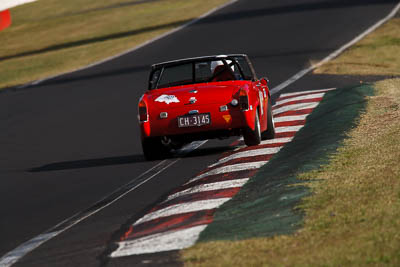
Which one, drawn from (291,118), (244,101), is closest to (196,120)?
(244,101)

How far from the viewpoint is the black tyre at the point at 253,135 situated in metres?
12.8

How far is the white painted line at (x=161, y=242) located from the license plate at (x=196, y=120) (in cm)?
498

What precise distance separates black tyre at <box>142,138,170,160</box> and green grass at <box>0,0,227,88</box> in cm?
1499

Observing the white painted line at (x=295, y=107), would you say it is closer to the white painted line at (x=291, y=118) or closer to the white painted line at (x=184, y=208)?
the white painted line at (x=291, y=118)

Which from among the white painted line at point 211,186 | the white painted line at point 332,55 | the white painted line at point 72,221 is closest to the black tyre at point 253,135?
the white painted line at point 72,221

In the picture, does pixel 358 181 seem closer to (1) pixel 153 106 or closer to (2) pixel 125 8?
(1) pixel 153 106

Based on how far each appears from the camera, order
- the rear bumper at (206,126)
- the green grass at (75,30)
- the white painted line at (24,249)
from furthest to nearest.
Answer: the green grass at (75,30) → the rear bumper at (206,126) → the white painted line at (24,249)

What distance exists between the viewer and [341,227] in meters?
6.91

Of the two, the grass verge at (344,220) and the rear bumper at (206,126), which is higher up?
the grass verge at (344,220)

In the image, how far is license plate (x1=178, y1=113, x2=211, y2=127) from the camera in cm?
1264

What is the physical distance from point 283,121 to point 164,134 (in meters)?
3.40

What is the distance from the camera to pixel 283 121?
615 inches

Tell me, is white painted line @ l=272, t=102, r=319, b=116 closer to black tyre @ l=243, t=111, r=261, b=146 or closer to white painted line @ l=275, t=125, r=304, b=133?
white painted line @ l=275, t=125, r=304, b=133

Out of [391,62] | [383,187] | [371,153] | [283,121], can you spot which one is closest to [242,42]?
[391,62]
